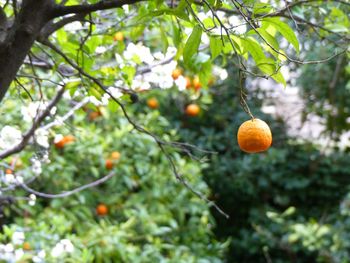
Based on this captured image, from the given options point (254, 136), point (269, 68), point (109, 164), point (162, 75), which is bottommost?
point (254, 136)

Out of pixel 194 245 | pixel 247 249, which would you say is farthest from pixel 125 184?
pixel 247 249

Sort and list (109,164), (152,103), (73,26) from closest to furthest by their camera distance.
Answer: (73,26) → (109,164) → (152,103)

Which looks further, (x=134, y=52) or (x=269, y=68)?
(x=134, y=52)

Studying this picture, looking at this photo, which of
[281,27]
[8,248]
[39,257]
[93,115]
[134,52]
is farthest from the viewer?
[93,115]

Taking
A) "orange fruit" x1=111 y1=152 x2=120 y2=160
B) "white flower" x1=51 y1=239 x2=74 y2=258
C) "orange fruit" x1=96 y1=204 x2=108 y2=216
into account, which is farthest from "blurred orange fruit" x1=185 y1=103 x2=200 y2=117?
"white flower" x1=51 y1=239 x2=74 y2=258

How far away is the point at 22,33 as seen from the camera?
1.02 m

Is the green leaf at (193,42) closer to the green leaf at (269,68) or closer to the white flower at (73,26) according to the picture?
the green leaf at (269,68)

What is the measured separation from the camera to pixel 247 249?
4.26 metres

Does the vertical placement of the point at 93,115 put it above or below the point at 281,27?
above

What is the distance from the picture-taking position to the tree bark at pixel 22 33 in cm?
102

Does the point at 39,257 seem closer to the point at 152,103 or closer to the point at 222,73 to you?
the point at 222,73

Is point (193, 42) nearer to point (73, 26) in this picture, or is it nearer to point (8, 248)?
point (73, 26)

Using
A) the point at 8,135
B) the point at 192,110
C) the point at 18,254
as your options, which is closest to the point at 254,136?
the point at 8,135

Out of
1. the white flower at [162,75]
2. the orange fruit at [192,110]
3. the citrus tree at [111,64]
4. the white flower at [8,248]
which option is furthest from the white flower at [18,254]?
the orange fruit at [192,110]
